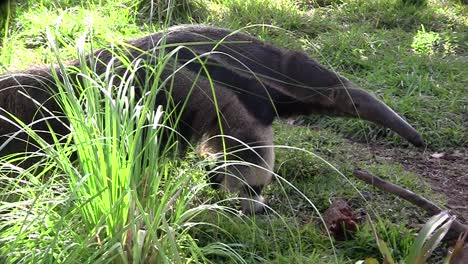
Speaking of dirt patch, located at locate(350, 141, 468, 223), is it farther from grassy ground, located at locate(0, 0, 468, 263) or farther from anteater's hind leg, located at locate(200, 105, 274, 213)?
anteater's hind leg, located at locate(200, 105, 274, 213)

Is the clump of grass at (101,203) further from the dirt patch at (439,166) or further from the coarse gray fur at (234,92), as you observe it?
the dirt patch at (439,166)

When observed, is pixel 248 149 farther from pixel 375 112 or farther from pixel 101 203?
pixel 101 203

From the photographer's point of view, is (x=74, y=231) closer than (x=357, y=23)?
Yes

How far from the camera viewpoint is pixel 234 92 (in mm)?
4785

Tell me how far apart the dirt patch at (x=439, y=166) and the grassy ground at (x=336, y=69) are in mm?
130

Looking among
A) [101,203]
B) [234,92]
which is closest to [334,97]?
[234,92]

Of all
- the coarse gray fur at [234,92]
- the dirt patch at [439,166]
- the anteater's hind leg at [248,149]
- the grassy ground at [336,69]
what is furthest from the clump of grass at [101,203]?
the dirt patch at [439,166]

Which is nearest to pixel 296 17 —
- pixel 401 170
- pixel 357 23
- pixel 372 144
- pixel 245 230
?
pixel 357 23

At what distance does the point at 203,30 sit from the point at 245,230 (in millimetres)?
1498

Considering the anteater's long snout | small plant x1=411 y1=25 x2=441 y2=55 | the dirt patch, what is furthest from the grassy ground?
the anteater's long snout

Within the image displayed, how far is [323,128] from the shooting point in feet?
20.2

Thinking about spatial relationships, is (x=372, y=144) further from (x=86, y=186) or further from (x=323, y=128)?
(x=86, y=186)

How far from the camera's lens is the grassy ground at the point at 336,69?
3.88 meters

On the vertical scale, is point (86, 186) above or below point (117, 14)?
above
